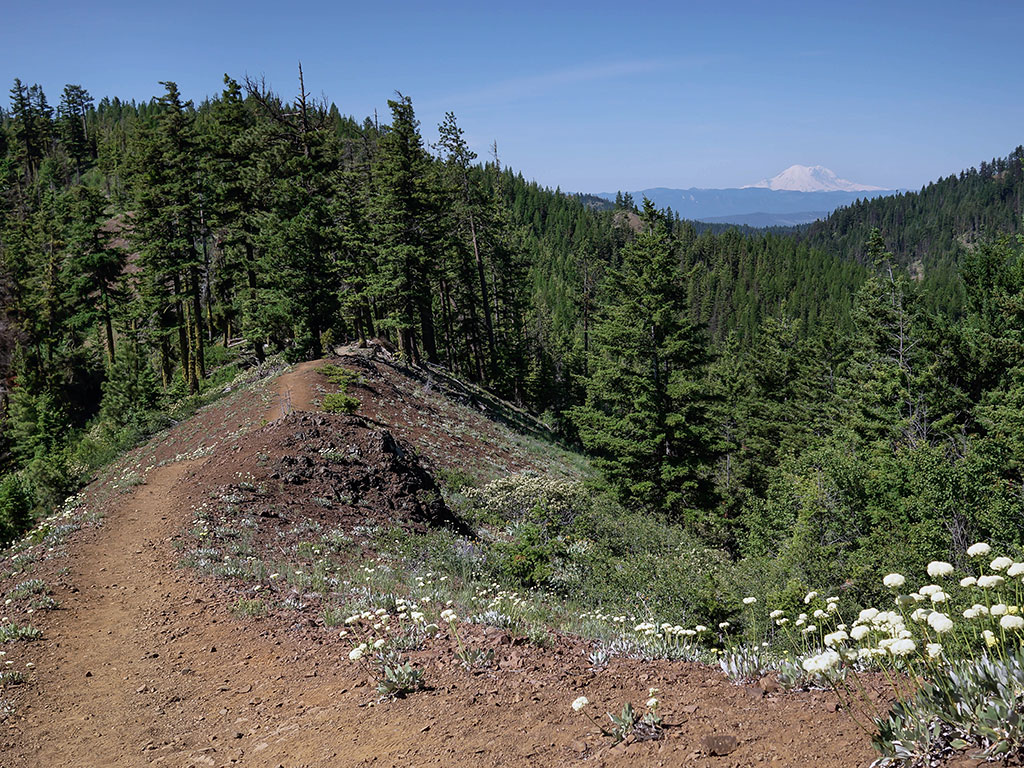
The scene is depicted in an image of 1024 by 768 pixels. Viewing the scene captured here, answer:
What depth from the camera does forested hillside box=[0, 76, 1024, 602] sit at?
58.9 feet

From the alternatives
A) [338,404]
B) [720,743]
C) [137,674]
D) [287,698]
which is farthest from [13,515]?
[720,743]

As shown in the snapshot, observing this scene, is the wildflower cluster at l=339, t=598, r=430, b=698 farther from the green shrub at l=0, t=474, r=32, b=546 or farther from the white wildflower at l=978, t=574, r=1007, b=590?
the green shrub at l=0, t=474, r=32, b=546

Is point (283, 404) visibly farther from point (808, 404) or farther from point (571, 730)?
point (808, 404)

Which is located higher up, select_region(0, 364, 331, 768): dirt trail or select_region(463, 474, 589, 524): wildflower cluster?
select_region(0, 364, 331, 768): dirt trail

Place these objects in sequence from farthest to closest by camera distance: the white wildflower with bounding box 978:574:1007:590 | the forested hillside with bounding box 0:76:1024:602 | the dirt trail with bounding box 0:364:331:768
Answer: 1. the forested hillside with bounding box 0:76:1024:602
2. the dirt trail with bounding box 0:364:331:768
3. the white wildflower with bounding box 978:574:1007:590

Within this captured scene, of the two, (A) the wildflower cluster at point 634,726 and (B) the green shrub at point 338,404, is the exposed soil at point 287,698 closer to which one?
(A) the wildflower cluster at point 634,726

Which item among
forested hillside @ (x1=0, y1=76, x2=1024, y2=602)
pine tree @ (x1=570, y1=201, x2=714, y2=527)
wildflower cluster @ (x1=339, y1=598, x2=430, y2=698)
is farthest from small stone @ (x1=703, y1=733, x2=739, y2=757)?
pine tree @ (x1=570, y1=201, x2=714, y2=527)

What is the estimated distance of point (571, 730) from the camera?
15.0 feet

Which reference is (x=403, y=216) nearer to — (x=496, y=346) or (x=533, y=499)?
(x=496, y=346)

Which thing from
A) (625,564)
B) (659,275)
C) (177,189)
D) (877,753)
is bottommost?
(625,564)

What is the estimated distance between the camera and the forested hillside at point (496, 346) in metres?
18.0

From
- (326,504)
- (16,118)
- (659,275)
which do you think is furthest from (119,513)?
(16,118)

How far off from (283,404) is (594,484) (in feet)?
38.1

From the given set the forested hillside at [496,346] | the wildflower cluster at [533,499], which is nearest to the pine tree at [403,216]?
the forested hillside at [496,346]
